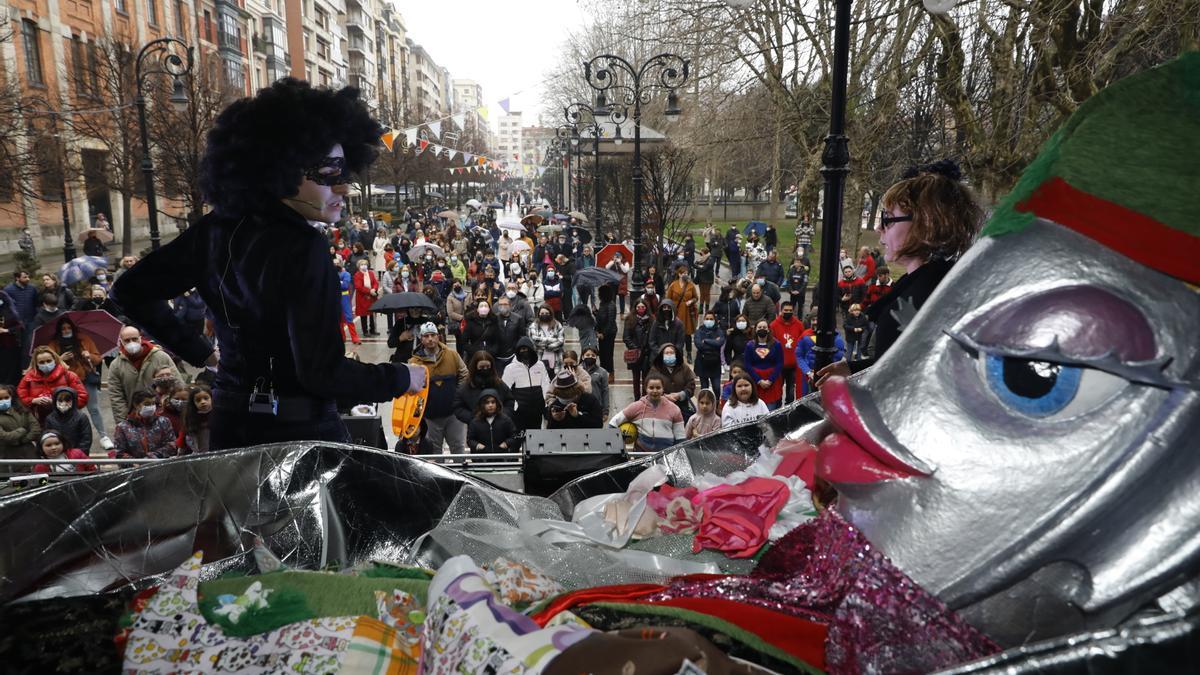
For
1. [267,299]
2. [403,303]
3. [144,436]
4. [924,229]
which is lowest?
[144,436]

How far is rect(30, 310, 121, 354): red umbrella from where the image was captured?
32.9 ft

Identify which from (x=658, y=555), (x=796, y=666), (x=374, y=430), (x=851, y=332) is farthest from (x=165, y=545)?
(x=851, y=332)

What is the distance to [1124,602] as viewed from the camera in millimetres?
1189

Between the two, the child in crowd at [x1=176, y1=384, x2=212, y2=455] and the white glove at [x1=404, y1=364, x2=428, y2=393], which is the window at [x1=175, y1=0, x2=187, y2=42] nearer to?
the child in crowd at [x1=176, y1=384, x2=212, y2=455]

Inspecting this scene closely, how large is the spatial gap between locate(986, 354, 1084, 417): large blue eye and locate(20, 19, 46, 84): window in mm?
32605

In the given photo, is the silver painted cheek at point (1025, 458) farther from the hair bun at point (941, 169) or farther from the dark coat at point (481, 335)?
the dark coat at point (481, 335)

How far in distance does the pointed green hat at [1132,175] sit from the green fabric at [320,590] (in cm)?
149

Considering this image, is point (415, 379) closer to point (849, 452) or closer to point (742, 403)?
point (849, 452)

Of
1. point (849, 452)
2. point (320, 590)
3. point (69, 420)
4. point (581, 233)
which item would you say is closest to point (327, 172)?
point (320, 590)

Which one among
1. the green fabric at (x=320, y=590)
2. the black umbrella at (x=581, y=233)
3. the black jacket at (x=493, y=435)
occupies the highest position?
the green fabric at (x=320, y=590)

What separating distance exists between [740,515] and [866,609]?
94 centimetres

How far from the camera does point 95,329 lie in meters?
10.3

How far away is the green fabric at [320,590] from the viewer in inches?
71.6

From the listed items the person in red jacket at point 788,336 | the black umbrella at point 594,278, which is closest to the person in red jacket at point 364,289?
the black umbrella at point 594,278
